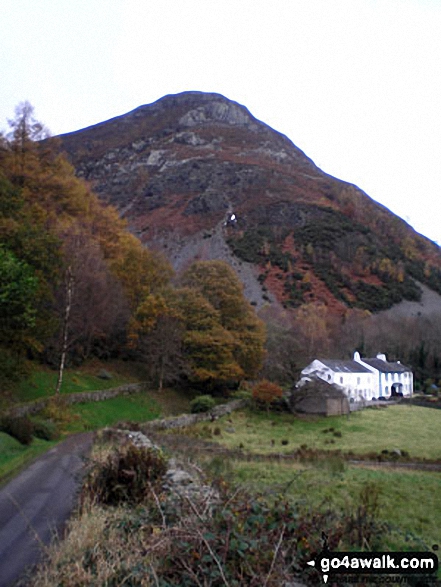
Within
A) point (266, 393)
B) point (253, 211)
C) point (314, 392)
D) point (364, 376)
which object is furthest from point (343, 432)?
point (253, 211)

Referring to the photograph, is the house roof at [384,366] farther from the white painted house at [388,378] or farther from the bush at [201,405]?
the bush at [201,405]

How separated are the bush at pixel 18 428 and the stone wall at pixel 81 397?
136 centimetres

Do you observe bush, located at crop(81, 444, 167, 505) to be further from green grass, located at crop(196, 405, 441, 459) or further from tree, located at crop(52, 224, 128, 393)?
tree, located at crop(52, 224, 128, 393)

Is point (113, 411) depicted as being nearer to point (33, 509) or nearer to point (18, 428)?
point (18, 428)

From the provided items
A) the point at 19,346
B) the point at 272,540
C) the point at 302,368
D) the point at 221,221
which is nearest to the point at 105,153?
the point at 221,221

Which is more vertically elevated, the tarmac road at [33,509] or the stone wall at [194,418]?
the tarmac road at [33,509]

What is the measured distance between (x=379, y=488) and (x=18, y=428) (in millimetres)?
12231

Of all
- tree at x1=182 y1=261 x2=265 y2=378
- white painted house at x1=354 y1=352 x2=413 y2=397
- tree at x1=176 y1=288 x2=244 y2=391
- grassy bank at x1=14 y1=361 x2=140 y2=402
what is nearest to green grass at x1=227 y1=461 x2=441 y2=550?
grassy bank at x1=14 y1=361 x2=140 y2=402

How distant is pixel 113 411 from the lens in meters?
29.5

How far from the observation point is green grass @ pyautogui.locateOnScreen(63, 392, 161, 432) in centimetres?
2600

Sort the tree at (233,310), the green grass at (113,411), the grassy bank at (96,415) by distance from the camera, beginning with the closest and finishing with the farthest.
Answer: the grassy bank at (96,415)
the green grass at (113,411)
the tree at (233,310)

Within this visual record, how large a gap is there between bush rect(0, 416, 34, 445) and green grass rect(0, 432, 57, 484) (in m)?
0.32

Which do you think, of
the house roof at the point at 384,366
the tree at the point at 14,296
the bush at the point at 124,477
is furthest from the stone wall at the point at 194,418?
the house roof at the point at 384,366

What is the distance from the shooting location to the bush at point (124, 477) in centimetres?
812
